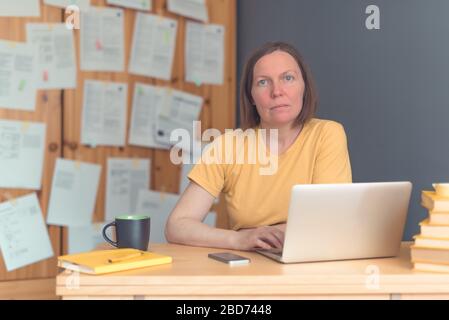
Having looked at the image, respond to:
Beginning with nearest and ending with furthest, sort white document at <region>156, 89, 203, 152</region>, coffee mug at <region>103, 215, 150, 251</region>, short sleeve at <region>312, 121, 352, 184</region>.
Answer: coffee mug at <region>103, 215, 150, 251</region> < short sleeve at <region>312, 121, 352, 184</region> < white document at <region>156, 89, 203, 152</region>

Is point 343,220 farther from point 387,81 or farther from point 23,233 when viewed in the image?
point 23,233

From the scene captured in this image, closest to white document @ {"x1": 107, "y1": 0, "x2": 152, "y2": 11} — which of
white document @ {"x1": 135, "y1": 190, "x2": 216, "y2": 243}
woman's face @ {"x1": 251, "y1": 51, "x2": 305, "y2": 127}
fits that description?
white document @ {"x1": 135, "y1": 190, "x2": 216, "y2": 243}

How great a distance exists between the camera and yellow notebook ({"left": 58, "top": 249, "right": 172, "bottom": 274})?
1.26 meters

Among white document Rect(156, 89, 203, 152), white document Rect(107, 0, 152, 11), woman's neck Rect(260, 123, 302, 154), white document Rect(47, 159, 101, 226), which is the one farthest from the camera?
white document Rect(156, 89, 203, 152)

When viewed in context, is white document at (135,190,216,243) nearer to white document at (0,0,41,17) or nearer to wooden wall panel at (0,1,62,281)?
wooden wall panel at (0,1,62,281)

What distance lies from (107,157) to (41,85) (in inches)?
16.6

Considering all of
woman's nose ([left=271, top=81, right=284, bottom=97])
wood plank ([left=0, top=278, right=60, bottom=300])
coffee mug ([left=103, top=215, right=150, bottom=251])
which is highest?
woman's nose ([left=271, top=81, right=284, bottom=97])

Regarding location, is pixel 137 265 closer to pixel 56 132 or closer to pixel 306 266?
pixel 306 266

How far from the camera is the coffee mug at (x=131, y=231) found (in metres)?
1.48

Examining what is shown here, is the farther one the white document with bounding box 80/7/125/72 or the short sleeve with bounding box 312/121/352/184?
the white document with bounding box 80/7/125/72

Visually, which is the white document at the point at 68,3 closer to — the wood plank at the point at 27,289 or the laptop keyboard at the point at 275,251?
the wood plank at the point at 27,289

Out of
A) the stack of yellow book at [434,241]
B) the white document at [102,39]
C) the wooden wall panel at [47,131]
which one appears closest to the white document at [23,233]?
the wooden wall panel at [47,131]

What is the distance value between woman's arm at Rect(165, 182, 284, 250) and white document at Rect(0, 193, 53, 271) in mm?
1076
